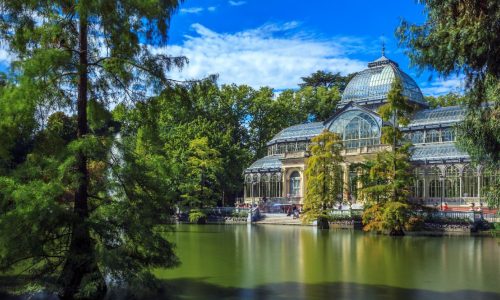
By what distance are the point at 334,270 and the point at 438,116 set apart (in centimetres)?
3411

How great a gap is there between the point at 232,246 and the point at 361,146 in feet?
92.3

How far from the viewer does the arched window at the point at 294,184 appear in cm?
5253

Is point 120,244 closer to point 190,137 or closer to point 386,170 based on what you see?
point 386,170

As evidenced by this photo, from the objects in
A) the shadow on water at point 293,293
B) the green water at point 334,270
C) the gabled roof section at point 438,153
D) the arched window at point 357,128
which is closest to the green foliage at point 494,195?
the green water at point 334,270

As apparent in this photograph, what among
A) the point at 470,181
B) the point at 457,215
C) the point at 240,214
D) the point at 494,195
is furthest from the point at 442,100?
the point at 494,195

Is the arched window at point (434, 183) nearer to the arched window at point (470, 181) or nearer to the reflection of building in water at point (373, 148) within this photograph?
the reflection of building in water at point (373, 148)

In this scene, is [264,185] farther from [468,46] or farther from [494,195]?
[468,46]

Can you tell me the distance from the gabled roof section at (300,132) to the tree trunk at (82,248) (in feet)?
141

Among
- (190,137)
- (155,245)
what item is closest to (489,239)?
(155,245)

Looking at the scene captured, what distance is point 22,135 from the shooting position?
1083cm

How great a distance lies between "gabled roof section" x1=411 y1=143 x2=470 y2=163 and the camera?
40.8 meters

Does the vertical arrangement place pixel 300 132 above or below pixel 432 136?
above

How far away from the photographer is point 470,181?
39.7 m

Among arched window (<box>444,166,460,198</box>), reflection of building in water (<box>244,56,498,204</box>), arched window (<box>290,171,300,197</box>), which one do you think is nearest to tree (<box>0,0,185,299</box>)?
reflection of building in water (<box>244,56,498,204</box>)
